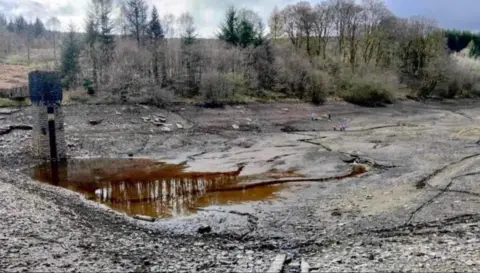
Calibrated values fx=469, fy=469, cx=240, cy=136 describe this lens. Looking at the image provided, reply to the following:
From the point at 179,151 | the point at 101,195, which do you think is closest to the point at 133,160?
the point at 179,151

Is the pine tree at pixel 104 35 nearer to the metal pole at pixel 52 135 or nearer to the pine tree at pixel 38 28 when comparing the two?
the metal pole at pixel 52 135

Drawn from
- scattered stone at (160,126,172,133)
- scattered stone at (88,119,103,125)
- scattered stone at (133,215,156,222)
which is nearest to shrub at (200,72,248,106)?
scattered stone at (160,126,172,133)

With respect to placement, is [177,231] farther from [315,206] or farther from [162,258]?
[315,206]

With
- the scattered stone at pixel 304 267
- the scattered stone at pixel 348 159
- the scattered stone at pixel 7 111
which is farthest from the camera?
the scattered stone at pixel 7 111

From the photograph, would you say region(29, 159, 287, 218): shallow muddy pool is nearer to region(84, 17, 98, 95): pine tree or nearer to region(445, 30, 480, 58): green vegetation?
region(84, 17, 98, 95): pine tree

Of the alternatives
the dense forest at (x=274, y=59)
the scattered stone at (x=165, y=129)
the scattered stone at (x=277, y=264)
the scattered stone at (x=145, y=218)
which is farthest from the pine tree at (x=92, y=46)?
the scattered stone at (x=277, y=264)

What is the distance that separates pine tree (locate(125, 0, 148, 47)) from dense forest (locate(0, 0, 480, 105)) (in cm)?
13

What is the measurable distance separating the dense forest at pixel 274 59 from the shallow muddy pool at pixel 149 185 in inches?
A: 609

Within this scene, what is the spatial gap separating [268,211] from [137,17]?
4967cm

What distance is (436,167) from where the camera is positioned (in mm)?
23844

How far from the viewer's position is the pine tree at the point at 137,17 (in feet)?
201

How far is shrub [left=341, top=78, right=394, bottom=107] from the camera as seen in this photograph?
2105 inches

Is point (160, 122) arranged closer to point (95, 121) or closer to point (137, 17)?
point (95, 121)

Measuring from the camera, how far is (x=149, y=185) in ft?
76.3
